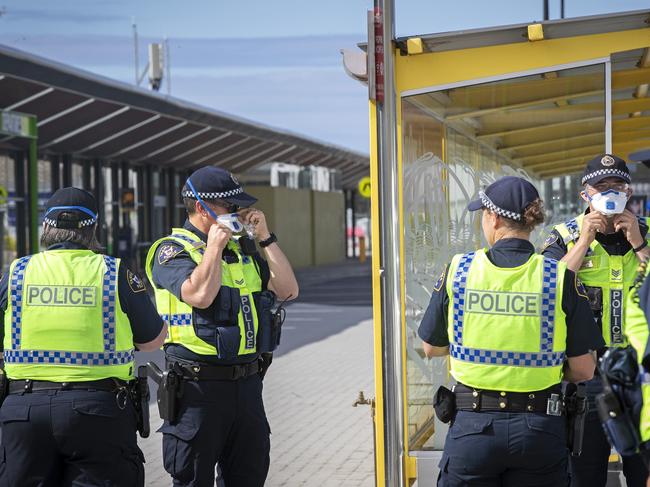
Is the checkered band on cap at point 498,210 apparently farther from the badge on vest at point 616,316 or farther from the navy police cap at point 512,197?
the badge on vest at point 616,316

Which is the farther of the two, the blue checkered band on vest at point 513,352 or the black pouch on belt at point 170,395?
the black pouch on belt at point 170,395

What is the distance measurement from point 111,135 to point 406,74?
866 inches

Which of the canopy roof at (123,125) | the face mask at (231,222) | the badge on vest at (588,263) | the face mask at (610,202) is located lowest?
the badge on vest at (588,263)

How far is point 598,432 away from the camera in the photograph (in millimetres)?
5578

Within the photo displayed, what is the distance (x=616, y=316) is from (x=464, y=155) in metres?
1.90

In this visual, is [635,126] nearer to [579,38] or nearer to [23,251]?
[579,38]

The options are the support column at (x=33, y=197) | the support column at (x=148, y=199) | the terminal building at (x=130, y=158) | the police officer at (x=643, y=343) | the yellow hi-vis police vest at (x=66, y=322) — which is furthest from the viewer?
the support column at (x=148, y=199)

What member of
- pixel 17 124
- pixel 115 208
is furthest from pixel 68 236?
pixel 115 208

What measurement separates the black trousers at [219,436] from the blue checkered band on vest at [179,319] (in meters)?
0.26

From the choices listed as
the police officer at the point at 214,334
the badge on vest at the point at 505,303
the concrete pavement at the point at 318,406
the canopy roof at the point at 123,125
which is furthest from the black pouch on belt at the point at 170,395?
the canopy roof at the point at 123,125

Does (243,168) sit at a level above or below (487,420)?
above

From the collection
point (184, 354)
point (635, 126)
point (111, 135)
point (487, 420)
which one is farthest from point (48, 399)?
point (111, 135)

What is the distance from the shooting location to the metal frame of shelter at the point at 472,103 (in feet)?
19.6

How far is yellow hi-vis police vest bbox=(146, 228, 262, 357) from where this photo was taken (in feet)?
17.5
